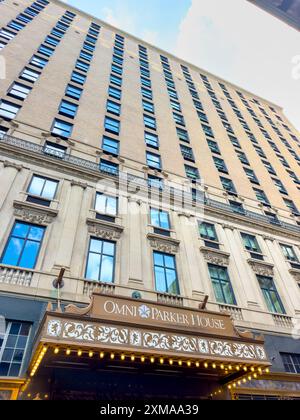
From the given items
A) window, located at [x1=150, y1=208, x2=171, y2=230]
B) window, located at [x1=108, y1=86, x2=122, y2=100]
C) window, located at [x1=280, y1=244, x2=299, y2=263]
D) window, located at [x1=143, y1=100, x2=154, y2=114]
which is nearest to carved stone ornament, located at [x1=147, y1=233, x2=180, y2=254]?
window, located at [x1=150, y1=208, x2=171, y2=230]

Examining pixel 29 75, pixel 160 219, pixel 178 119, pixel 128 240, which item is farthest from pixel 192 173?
pixel 29 75

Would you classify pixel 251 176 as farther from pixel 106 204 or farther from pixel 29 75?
pixel 29 75

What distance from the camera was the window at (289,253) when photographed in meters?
19.6

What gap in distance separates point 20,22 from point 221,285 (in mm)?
34538

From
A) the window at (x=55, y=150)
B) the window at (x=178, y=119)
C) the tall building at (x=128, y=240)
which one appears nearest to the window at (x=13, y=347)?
the tall building at (x=128, y=240)

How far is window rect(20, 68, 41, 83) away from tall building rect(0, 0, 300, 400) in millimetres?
156

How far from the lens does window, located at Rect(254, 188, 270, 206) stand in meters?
25.4

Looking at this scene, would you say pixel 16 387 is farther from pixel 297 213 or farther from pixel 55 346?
pixel 297 213

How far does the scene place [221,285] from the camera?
1516cm

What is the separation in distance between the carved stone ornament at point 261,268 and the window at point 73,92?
64.8ft

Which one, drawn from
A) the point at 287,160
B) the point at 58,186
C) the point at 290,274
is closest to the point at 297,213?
the point at 290,274

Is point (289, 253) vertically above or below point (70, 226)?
above

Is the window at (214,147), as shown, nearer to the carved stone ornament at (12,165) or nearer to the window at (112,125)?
the window at (112,125)

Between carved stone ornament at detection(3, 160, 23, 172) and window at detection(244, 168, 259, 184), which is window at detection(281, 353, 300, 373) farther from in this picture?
window at detection(244, 168, 259, 184)
